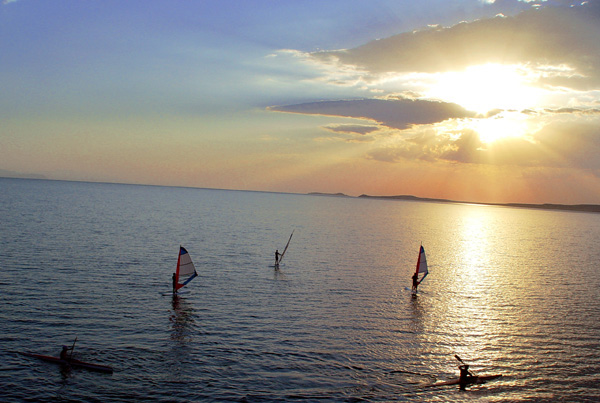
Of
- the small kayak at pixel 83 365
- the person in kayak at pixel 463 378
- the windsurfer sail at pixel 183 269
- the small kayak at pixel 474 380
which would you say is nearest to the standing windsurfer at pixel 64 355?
the small kayak at pixel 83 365

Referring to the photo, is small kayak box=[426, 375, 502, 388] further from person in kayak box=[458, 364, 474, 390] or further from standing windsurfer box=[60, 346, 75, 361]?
standing windsurfer box=[60, 346, 75, 361]

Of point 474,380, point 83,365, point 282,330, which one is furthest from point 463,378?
point 83,365

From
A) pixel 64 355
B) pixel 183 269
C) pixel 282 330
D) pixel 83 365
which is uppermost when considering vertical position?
pixel 183 269

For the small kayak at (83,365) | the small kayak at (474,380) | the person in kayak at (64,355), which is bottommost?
the small kayak at (474,380)

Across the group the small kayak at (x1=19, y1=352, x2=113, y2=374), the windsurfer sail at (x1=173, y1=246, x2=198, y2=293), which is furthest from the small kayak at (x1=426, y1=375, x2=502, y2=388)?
the windsurfer sail at (x1=173, y1=246, x2=198, y2=293)

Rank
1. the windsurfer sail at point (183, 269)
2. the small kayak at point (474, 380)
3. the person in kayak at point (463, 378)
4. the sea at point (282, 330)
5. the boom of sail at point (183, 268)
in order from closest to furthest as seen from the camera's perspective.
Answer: the sea at point (282, 330)
the person in kayak at point (463, 378)
the small kayak at point (474, 380)
the windsurfer sail at point (183, 269)
the boom of sail at point (183, 268)

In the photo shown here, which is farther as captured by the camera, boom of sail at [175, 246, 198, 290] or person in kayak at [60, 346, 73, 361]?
boom of sail at [175, 246, 198, 290]

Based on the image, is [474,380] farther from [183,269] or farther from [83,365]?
[183,269]

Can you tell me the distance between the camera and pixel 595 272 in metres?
72.9

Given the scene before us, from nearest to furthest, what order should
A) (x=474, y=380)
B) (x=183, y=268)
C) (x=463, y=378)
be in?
(x=463, y=378)
(x=474, y=380)
(x=183, y=268)

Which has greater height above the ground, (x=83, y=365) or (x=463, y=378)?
(x=463, y=378)

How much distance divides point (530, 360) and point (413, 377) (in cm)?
992

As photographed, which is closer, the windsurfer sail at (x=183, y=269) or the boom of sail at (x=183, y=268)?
the windsurfer sail at (x=183, y=269)

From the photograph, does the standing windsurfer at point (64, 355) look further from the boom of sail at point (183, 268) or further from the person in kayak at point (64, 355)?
the boom of sail at point (183, 268)
